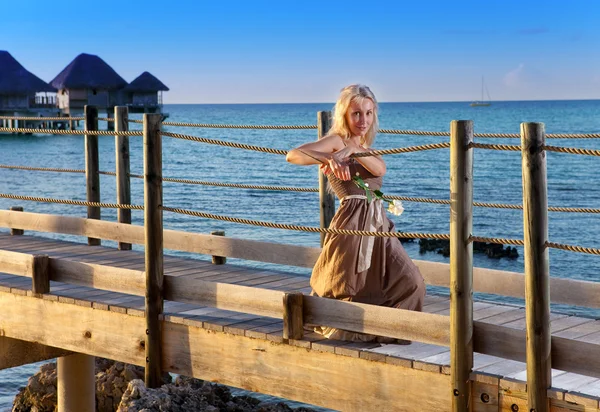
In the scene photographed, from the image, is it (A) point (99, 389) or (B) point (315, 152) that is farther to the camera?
(A) point (99, 389)

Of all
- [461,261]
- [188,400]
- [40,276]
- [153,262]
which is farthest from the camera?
[188,400]

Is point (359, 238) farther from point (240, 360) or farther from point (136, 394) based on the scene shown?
Answer: point (136, 394)

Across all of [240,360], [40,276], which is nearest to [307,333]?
[240,360]

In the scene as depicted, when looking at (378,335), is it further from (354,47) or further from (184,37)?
(184,37)

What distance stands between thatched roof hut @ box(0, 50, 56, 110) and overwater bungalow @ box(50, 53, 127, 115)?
1.34m

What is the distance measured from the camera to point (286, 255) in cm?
709

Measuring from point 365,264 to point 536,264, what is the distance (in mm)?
1242

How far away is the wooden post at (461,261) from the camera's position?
4746mm

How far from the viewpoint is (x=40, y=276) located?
6.67m

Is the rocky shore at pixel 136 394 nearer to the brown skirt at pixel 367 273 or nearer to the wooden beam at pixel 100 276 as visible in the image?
the wooden beam at pixel 100 276

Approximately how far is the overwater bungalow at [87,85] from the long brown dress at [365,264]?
236ft

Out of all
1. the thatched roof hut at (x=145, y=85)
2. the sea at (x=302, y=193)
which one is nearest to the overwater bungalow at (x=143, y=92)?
the thatched roof hut at (x=145, y=85)

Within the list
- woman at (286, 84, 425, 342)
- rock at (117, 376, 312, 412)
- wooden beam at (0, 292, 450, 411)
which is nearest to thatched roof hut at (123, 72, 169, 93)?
rock at (117, 376, 312, 412)

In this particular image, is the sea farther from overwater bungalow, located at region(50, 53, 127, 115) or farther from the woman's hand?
overwater bungalow, located at region(50, 53, 127, 115)
